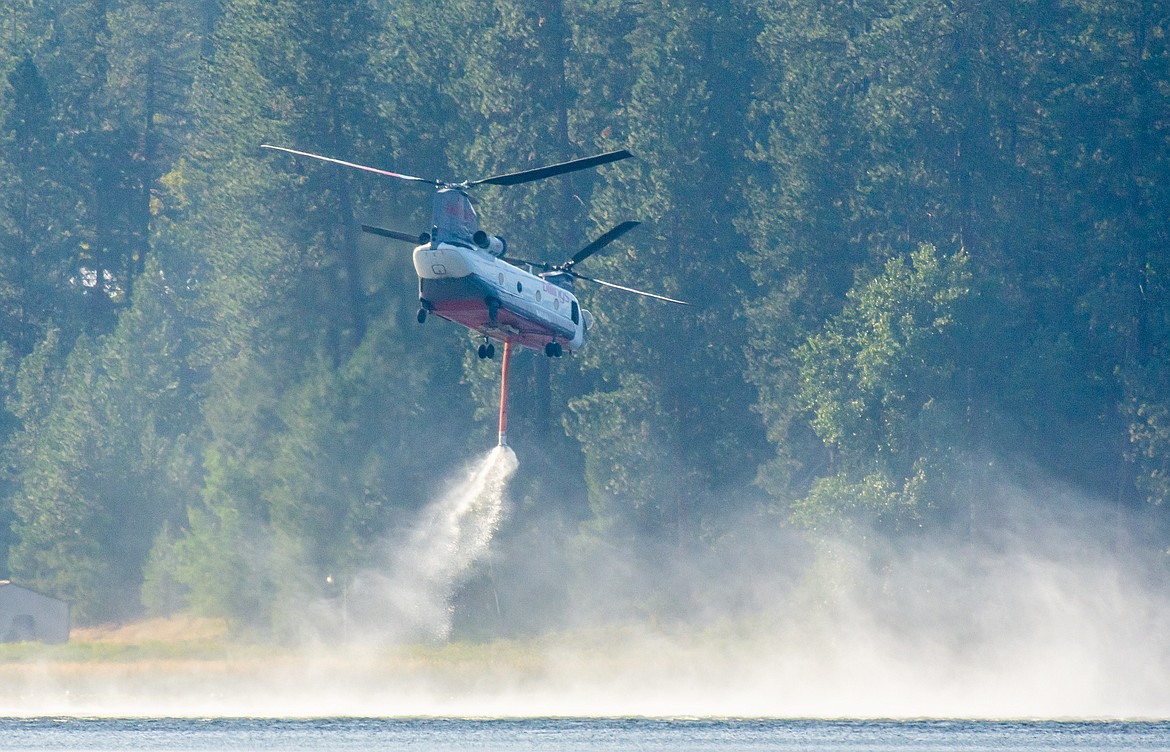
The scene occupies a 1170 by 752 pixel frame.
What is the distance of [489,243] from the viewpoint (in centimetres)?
4953

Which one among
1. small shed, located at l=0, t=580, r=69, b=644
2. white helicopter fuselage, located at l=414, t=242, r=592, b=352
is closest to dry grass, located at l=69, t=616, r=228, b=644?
small shed, located at l=0, t=580, r=69, b=644

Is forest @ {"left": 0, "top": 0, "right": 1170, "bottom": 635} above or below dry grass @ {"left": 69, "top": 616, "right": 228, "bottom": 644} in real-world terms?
above

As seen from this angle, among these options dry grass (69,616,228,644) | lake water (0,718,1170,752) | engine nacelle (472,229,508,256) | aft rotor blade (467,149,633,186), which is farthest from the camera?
dry grass (69,616,228,644)

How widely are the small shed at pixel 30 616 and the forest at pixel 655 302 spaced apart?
5.27 meters

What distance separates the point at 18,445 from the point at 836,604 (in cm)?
4269

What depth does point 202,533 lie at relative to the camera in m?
85.0

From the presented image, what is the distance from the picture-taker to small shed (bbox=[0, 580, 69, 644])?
80438 millimetres

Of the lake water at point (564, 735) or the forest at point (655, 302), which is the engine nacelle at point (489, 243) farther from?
the forest at point (655, 302)

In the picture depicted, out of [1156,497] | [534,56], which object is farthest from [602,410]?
[1156,497]

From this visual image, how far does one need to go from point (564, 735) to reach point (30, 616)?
32330 millimetres

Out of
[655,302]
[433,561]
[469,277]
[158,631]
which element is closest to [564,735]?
[469,277]

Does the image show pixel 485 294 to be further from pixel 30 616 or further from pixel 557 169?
pixel 30 616

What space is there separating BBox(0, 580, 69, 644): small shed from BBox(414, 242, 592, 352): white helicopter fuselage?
3694 centimetres

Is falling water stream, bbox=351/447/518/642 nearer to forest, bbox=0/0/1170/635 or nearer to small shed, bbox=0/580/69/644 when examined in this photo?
forest, bbox=0/0/1170/635
